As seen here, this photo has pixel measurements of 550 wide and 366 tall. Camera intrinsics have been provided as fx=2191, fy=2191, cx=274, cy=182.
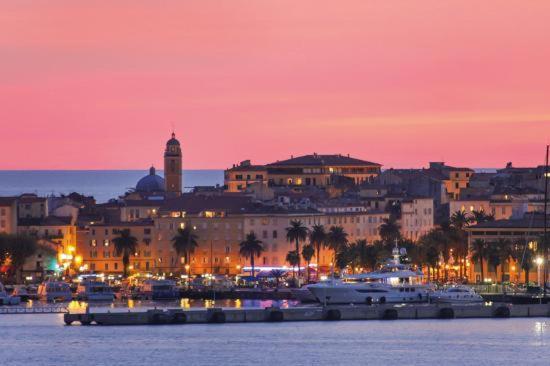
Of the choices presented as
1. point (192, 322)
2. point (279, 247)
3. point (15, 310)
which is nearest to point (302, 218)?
point (279, 247)

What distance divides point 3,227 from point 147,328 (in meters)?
56.6

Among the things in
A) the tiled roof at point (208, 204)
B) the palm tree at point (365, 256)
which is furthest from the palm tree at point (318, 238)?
the tiled roof at point (208, 204)

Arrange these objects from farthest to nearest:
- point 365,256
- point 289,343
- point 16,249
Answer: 1. point 16,249
2. point 365,256
3. point 289,343

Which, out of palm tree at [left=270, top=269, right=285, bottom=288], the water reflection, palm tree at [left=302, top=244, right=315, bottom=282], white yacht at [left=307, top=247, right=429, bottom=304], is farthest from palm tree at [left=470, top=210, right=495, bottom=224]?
the water reflection

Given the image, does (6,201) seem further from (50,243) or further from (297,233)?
(297,233)

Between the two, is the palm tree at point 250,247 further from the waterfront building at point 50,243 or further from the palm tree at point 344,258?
the waterfront building at point 50,243

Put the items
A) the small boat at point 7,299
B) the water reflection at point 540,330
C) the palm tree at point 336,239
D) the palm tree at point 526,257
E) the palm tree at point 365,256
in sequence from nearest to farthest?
the water reflection at point 540,330
the small boat at point 7,299
the palm tree at point 526,257
the palm tree at point 365,256
the palm tree at point 336,239

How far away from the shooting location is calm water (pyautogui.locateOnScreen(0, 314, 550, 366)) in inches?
3735

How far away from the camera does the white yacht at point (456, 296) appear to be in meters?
124

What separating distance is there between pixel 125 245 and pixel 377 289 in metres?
36.2

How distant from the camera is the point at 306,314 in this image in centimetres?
11331

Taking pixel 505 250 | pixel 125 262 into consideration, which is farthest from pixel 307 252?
pixel 505 250

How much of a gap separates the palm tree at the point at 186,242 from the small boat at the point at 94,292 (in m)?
16.6

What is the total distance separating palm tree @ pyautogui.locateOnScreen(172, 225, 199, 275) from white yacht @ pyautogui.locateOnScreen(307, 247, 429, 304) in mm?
30339
